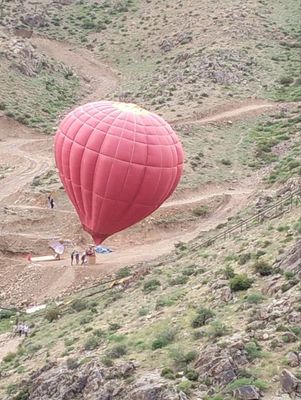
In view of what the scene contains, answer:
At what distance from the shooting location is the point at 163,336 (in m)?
30.8

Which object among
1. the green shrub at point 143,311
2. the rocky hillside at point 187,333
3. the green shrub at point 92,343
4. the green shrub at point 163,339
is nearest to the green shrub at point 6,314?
the rocky hillside at point 187,333

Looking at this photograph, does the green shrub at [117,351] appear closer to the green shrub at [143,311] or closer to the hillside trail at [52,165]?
the green shrub at [143,311]

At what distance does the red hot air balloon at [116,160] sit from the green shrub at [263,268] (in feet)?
31.2

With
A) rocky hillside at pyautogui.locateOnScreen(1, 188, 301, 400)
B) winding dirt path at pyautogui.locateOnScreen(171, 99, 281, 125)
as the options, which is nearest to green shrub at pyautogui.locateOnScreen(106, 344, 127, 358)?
rocky hillside at pyautogui.locateOnScreen(1, 188, 301, 400)

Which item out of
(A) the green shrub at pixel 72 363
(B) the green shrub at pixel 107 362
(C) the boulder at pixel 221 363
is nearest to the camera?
(C) the boulder at pixel 221 363

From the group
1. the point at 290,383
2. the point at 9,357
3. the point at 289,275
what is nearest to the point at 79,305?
the point at 9,357

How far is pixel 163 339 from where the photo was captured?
100 ft

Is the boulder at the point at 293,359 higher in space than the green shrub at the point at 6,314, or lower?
higher

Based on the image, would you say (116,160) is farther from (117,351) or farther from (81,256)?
(117,351)

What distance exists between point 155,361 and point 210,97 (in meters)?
52.1

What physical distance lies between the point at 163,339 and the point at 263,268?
5422 millimetres

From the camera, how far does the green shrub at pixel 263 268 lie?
33.5 m

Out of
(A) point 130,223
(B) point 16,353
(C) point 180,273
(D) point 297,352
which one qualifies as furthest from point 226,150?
(D) point 297,352

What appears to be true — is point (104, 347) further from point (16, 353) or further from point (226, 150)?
point (226, 150)
